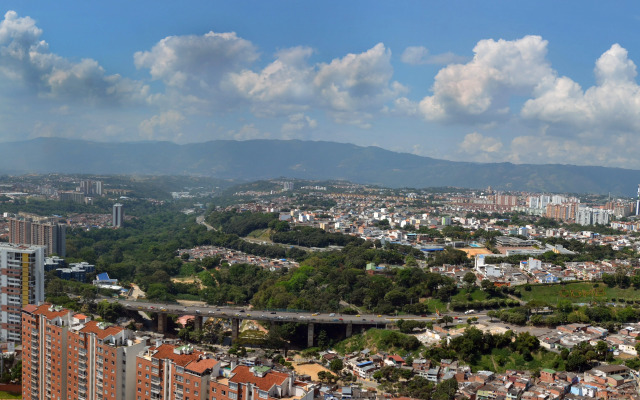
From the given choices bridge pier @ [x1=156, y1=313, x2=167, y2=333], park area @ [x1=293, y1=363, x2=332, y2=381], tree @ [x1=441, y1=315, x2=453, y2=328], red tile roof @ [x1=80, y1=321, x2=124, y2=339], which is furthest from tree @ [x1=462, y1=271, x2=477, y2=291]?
red tile roof @ [x1=80, y1=321, x2=124, y2=339]

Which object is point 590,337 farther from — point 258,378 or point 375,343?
point 258,378

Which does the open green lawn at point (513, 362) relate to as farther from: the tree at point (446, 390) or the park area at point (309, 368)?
the park area at point (309, 368)

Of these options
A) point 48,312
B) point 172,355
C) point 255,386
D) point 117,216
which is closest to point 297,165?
point 117,216

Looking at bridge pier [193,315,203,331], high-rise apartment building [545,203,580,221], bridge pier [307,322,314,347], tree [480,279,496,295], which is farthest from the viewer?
high-rise apartment building [545,203,580,221]

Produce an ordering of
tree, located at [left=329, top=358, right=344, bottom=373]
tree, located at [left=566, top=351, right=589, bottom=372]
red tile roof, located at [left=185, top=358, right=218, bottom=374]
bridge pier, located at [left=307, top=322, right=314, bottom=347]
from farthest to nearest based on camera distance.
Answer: bridge pier, located at [left=307, top=322, right=314, bottom=347]
tree, located at [left=329, top=358, right=344, bottom=373]
tree, located at [left=566, top=351, right=589, bottom=372]
red tile roof, located at [left=185, top=358, right=218, bottom=374]

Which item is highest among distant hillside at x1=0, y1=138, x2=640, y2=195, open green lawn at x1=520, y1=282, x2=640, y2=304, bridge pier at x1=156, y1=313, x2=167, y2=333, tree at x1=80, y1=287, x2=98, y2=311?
distant hillside at x1=0, y1=138, x2=640, y2=195

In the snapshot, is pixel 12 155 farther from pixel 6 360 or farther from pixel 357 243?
pixel 6 360

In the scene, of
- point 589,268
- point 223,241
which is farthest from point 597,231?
point 223,241

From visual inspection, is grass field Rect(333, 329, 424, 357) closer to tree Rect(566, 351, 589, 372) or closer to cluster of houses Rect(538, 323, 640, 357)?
cluster of houses Rect(538, 323, 640, 357)
